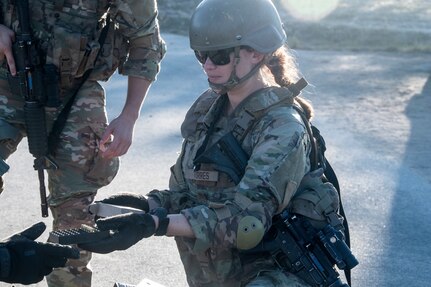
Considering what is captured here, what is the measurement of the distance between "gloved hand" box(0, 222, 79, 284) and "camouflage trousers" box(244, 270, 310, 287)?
0.69 m

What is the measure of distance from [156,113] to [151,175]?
6.43 ft

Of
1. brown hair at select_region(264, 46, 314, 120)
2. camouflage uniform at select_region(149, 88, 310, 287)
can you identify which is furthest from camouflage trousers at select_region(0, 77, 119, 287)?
brown hair at select_region(264, 46, 314, 120)

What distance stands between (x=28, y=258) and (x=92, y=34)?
1.25 m

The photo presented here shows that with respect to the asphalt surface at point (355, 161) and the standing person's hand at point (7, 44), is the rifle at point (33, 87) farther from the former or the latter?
the asphalt surface at point (355, 161)

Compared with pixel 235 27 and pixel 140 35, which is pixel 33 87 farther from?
pixel 235 27

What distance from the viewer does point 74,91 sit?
3715mm

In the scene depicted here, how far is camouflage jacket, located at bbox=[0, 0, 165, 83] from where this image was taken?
142 inches

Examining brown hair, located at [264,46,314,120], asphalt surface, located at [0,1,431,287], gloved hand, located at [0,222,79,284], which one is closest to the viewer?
gloved hand, located at [0,222,79,284]

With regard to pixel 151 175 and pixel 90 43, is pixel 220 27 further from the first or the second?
pixel 151 175

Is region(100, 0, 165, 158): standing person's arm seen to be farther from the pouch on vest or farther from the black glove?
the pouch on vest

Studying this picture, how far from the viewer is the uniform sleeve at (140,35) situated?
374 centimetres

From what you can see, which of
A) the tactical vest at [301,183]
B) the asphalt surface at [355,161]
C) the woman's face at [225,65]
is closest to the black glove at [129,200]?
the tactical vest at [301,183]

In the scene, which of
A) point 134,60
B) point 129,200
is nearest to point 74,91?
point 134,60

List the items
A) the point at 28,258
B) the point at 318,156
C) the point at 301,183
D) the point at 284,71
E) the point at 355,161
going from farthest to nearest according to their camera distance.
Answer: the point at 355,161 → the point at 284,71 → the point at 318,156 → the point at 301,183 → the point at 28,258
